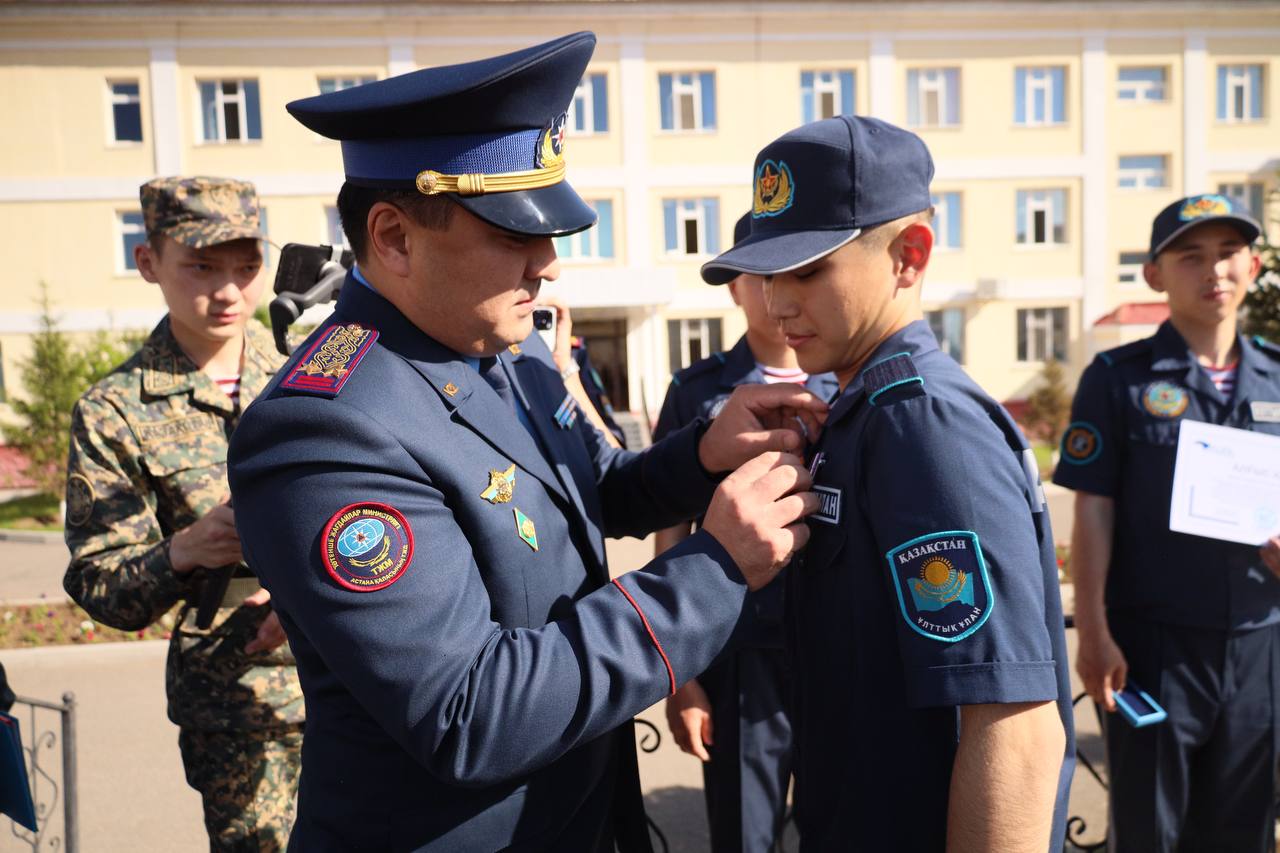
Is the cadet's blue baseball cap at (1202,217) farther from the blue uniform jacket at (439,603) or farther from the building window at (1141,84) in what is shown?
the building window at (1141,84)

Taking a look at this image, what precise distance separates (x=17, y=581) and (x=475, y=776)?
416 inches

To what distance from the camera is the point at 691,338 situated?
23.3 meters

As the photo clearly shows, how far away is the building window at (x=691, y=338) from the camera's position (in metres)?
23.1

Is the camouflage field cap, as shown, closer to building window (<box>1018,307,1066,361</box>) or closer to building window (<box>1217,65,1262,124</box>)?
building window (<box>1018,307,1066,361</box>)

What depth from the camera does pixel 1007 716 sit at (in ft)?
4.85

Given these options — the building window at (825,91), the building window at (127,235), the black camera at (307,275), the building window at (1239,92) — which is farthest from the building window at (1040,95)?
the black camera at (307,275)

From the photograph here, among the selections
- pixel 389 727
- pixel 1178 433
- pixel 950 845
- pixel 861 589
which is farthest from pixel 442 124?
pixel 1178 433

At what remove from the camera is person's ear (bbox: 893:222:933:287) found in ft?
5.73

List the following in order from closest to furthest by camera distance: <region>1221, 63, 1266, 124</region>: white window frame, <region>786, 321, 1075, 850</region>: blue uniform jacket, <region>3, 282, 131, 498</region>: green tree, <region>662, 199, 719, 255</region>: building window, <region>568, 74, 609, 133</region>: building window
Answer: <region>786, 321, 1075, 850</region>: blue uniform jacket, <region>3, 282, 131, 498</region>: green tree, <region>568, 74, 609, 133</region>: building window, <region>662, 199, 719, 255</region>: building window, <region>1221, 63, 1266, 124</region>: white window frame

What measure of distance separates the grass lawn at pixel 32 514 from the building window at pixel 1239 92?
2761cm

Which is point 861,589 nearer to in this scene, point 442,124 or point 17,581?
point 442,124

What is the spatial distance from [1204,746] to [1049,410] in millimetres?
19430

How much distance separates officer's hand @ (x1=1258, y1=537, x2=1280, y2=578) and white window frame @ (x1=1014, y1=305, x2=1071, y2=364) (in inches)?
872

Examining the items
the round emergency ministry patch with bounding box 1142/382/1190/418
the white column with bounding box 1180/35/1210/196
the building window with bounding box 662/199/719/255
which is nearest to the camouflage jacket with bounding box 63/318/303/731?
the round emergency ministry patch with bounding box 1142/382/1190/418
